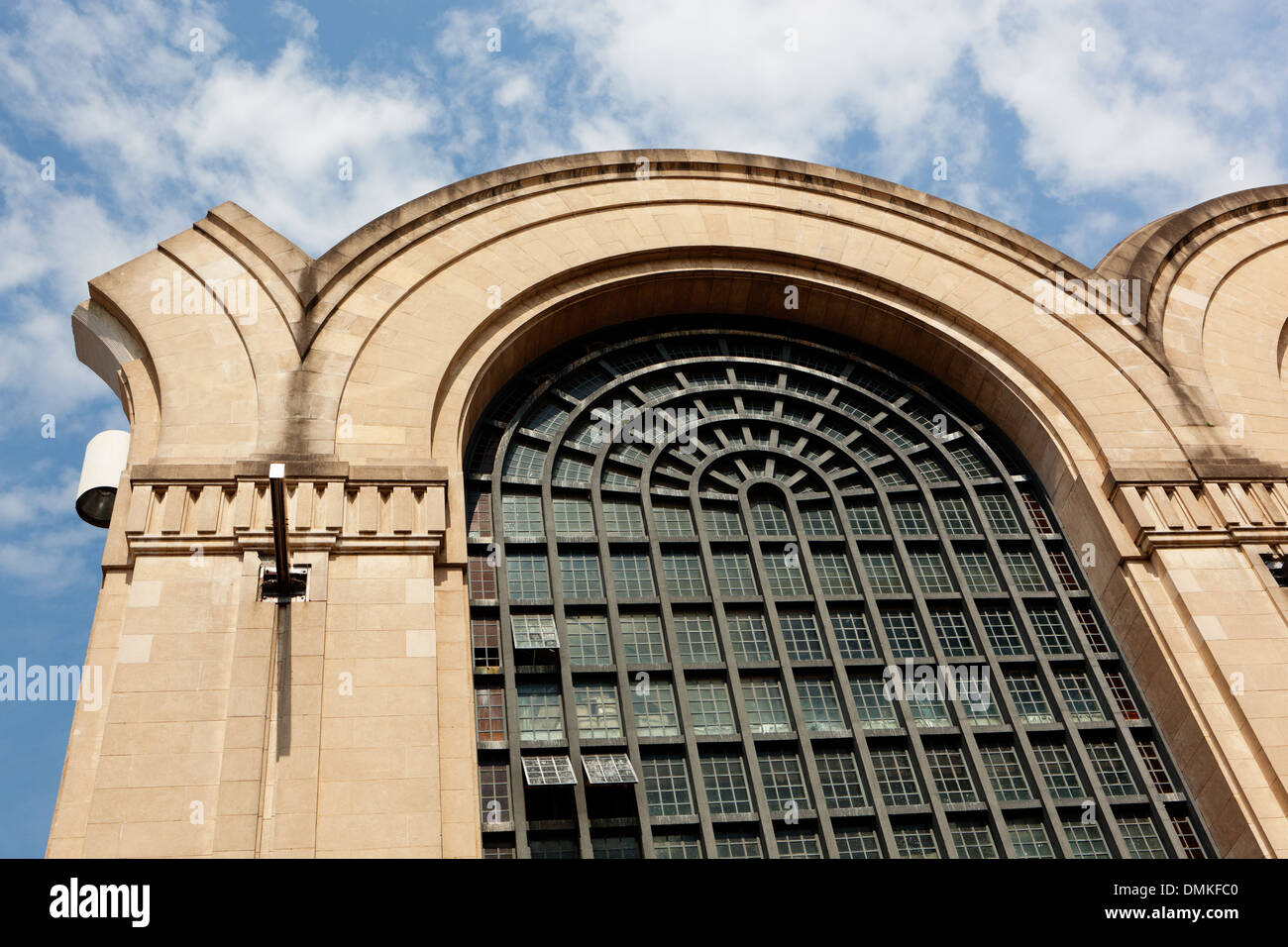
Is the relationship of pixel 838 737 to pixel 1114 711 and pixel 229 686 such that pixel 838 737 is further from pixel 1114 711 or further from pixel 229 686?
pixel 229 686

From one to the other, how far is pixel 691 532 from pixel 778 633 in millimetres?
2356

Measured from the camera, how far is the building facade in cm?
1470

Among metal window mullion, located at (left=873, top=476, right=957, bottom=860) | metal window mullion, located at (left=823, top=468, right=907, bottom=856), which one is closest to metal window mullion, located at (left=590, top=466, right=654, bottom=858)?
metal window mullion, located at (left=823, top=468, right=907, bottom=856)

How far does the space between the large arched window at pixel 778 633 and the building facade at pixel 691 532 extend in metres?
0.07

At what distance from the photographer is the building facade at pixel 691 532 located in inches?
579

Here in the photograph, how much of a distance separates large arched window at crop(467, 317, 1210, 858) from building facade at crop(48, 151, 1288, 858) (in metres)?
0.07

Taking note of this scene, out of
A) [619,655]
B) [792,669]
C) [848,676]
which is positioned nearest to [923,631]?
[848,676]

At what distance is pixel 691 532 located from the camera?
19.3 metres

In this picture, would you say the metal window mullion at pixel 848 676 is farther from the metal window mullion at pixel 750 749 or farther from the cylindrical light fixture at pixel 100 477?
the cylindrical light fixture at pixel 100 477

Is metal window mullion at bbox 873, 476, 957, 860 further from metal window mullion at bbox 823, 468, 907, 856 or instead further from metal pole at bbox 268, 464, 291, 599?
metal pole at bbox 268, 464, 291, 599

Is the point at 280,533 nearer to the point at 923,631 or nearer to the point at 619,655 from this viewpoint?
the point at 619,655

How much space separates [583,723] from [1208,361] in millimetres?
13029
